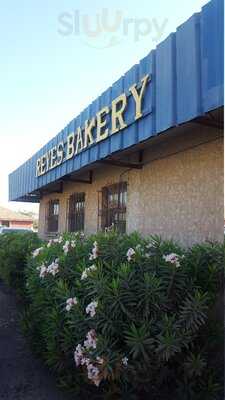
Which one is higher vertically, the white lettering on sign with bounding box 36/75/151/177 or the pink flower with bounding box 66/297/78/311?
the white lettering on sign with bounding box 36/75/151/177

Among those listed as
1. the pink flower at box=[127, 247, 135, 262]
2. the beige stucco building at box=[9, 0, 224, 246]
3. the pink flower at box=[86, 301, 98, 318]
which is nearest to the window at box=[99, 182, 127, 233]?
the beige stucco building at box=[9, 0, 224, 246]

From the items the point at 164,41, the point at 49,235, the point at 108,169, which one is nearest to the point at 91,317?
the point at 164,41

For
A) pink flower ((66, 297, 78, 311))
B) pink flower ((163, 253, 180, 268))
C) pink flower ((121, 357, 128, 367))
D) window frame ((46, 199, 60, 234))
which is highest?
window frame ((46, 199, 60, 234))

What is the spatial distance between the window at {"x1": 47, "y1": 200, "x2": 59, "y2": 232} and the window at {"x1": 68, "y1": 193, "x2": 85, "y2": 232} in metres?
1.77

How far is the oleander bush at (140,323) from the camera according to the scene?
3.03 metres

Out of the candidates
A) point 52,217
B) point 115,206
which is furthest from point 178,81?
point 52,217

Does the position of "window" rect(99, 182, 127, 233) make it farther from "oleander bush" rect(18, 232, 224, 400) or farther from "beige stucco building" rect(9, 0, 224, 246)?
"oleander bush" rect(18, 232, 224, 400)

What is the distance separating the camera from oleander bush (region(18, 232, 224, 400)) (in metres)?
3.03

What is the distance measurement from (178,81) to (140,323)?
9.88ft

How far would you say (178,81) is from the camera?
472cm

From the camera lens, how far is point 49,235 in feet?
45.4

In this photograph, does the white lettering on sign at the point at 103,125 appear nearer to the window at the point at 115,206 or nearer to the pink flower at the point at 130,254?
the window at the point at 115,206

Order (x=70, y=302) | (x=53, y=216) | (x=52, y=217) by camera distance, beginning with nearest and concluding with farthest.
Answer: (x=70, y=302), (x=53, y=216), (x=52, y=217)

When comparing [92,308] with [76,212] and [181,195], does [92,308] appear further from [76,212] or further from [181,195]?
[76,212]
